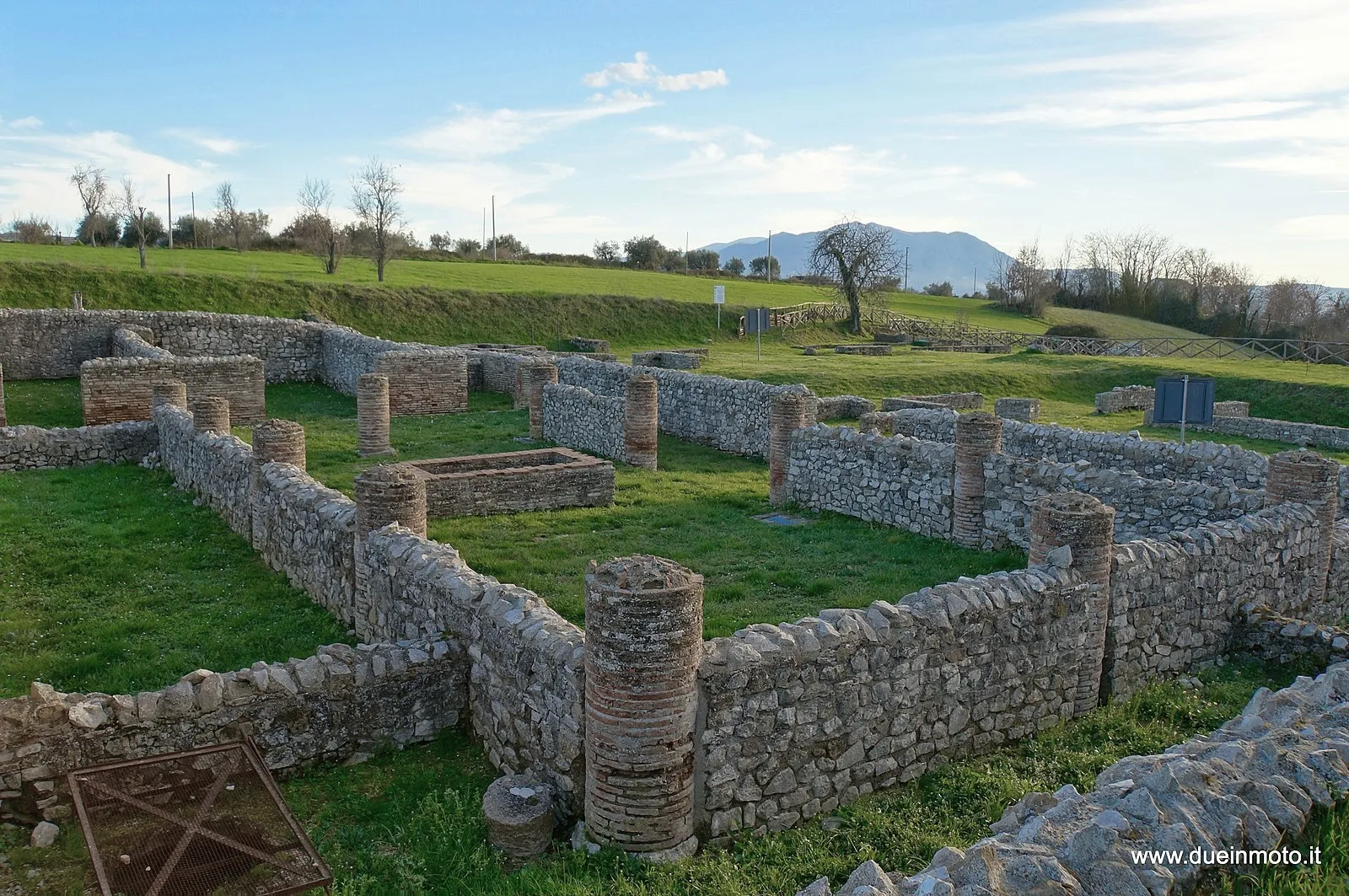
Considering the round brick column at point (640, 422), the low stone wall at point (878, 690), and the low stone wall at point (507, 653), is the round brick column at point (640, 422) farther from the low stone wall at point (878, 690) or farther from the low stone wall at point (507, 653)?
the low stone wall at point (878, 690)

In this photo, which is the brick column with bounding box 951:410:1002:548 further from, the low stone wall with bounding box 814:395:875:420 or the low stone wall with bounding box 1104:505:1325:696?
the low stone wall with bounding box 814:395:875:420

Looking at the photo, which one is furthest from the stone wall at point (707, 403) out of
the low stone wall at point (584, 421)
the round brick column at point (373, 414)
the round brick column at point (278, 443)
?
the round brick column at point (278, 443)

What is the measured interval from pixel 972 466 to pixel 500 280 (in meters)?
45.4

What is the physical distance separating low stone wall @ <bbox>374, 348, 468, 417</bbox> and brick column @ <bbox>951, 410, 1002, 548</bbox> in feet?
51.4

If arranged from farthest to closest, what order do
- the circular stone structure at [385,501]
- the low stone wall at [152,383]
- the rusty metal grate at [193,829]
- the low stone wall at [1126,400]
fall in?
1. the low stone wall at [1126,400]
2. the low stone wall at [152,383]
3. the circular stone structure at [385,501]
4. the rusty metal grate at [193,829]

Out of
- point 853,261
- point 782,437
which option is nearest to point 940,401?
point 782,437

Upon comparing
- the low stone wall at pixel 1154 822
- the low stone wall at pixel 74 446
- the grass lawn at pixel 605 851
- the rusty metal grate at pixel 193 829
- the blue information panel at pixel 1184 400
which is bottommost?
the grass lawn at pixel 605 851

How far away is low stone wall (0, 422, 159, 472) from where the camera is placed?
55.3ft

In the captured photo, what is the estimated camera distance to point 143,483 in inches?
635

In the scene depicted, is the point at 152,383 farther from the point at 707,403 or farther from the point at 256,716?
the point at 256,716

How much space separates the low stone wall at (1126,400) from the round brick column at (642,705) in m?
25.6

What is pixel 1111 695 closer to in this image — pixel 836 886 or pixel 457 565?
pixel 836 886

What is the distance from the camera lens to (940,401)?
26.8 metres

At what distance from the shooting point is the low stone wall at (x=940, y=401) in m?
25.2
